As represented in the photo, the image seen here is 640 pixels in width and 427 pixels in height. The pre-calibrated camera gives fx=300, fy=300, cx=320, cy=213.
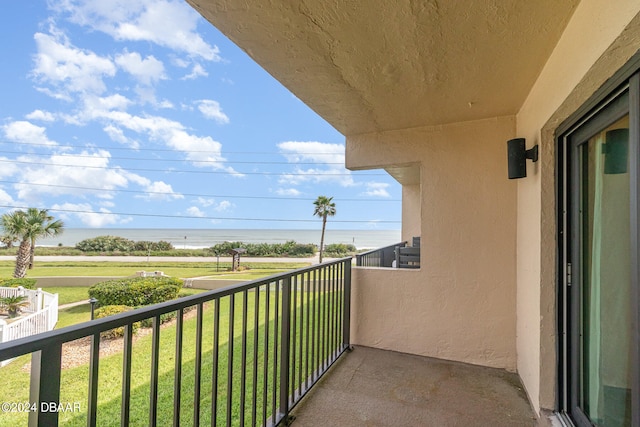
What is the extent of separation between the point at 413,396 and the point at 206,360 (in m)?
2.67

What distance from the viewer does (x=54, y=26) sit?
28.7m

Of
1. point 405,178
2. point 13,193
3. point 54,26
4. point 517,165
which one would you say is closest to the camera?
point 517,165

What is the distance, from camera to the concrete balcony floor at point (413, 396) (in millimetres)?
1914

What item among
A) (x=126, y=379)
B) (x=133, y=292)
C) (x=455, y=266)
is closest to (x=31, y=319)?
(x=133, y=292)

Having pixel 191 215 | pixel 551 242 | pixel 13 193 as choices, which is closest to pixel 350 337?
pixel 551 242

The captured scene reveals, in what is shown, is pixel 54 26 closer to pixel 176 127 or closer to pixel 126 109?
pixel 126 109

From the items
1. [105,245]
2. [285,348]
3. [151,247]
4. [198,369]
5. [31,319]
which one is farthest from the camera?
[151,247]

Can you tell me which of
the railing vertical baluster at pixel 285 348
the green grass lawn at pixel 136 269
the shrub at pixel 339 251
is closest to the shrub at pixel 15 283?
the green grass lawn at pixel 136 269

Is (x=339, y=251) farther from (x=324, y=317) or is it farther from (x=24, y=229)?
(x=324, y=317)

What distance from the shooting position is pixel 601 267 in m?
1.41

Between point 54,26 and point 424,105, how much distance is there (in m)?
40.9

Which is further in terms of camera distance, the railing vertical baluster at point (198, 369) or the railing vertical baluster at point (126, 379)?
the railing vertical baluster at point (198, 369)

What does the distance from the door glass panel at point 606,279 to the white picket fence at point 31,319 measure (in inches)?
219

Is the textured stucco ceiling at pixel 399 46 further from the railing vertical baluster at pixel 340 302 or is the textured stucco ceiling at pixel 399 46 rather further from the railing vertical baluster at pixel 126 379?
the railing vertical baluster at pixel 340 302
